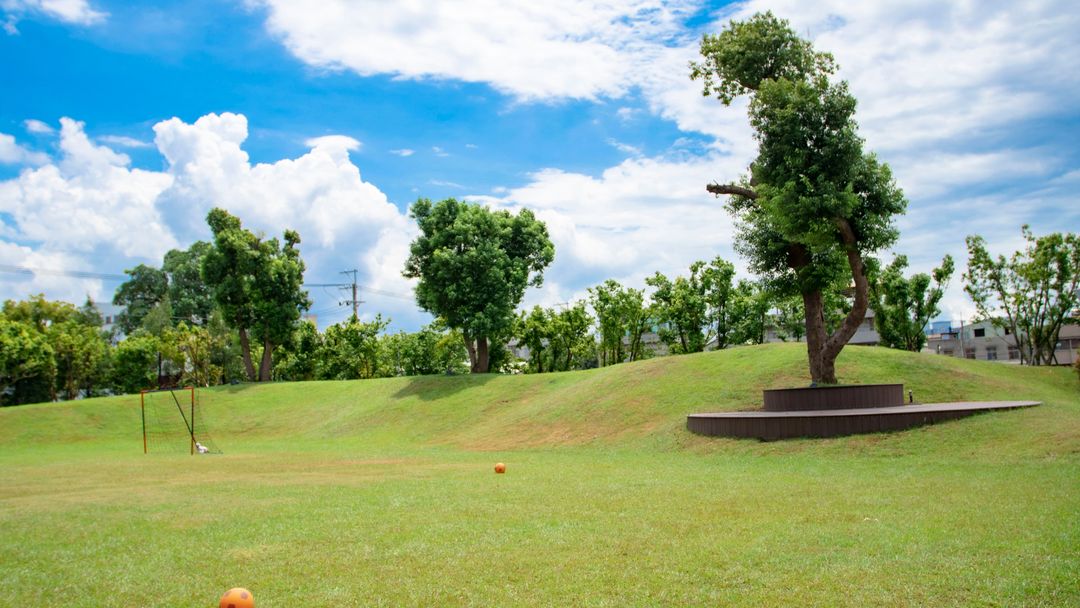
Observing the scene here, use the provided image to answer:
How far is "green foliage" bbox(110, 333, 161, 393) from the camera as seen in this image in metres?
65.2

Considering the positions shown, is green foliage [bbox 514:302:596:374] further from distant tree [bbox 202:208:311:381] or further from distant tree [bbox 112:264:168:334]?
distant tree [bbox 112:264:168:334]

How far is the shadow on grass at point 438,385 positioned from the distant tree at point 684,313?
46.0 ft

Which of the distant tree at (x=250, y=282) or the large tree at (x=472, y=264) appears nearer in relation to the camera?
the large tree at (x=472, y=264)

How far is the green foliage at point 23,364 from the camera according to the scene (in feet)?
180

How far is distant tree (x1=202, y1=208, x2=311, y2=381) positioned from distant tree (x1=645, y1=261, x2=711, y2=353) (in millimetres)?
26886

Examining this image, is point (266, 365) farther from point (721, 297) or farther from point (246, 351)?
point (721, 297)

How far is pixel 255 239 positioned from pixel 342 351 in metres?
13.3

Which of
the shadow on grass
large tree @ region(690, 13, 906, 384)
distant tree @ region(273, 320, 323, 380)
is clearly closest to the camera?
large tree @ region(690, 13, 906, 384)

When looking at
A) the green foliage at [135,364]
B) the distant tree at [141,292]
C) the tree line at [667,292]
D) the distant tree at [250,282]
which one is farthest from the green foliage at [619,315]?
the distant tree at [141,292]

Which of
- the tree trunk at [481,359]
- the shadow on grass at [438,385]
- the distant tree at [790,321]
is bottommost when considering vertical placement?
the shadow on grass at [438,385]

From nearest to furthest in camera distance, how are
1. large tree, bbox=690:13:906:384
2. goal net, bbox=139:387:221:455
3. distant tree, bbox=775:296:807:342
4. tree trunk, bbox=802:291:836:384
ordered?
large tree, bbox=690:13:906:384 < tree trunk, bbox=802:291:836:384 < goal net, bbox=139:387:221:455 < distant tree, bbox=775:296:807:342

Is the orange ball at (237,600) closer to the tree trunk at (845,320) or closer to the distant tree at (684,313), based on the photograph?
the tree trunk at (845,320)

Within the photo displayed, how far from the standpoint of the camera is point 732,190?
3075 cm

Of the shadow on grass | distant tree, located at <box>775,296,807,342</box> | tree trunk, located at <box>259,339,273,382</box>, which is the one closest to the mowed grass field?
the shadow on grass
